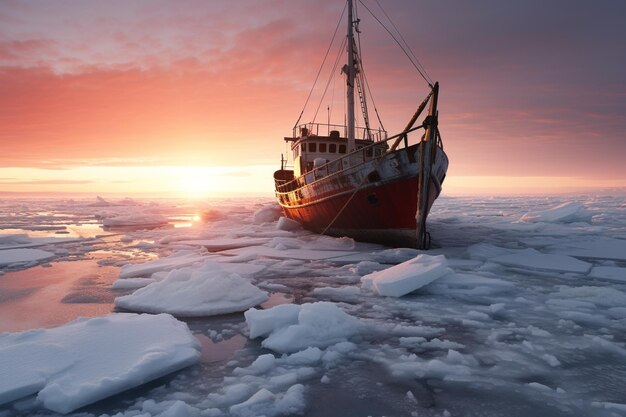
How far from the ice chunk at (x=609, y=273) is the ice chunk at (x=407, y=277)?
3688 millimetres

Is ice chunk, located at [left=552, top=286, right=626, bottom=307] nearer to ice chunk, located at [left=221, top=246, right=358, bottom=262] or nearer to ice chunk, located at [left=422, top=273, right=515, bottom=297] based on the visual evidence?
ice chunk, located at [left=422, top=273, right=515, bottom=297]

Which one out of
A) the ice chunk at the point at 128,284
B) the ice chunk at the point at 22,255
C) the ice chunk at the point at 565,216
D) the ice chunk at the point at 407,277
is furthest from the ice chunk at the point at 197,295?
the ice chunk at the point at 565,216

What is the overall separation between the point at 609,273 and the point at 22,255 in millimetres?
14934

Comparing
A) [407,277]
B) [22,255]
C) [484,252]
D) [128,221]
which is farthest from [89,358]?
[128,221]

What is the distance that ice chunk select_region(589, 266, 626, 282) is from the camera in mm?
7246

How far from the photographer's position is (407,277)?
19.0ft

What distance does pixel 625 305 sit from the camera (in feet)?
17.4

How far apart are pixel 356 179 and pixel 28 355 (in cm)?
982

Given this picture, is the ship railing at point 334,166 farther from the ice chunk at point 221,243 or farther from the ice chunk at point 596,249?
the ice chunk at point 596,249

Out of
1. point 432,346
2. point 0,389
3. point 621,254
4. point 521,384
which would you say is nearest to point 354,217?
point 621,254

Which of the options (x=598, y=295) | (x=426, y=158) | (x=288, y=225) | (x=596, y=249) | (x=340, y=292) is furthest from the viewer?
(x=288, y=225)

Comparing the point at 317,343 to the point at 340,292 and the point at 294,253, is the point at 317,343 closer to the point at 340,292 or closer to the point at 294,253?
the point at 340,292

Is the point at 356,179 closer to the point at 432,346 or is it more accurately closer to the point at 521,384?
the point at 432,346

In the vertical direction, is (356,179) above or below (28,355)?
above
